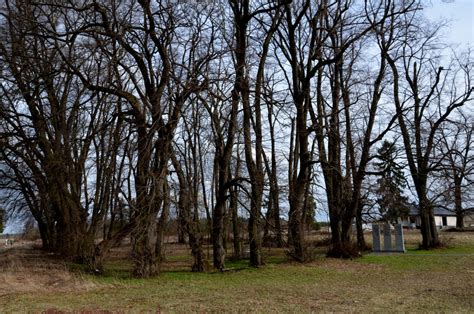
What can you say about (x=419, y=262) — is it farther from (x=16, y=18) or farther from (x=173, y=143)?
(x=16, y=18)

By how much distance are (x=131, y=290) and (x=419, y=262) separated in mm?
13052

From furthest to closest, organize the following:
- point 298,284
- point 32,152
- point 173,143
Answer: point 32,152 → point 173,143 → point 298,284

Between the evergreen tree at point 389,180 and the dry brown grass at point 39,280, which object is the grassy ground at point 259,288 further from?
the evergreen tree at point 389,180

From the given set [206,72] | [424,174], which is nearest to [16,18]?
[206,72]

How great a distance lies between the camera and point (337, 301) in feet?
38.5

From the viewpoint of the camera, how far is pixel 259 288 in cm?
1465

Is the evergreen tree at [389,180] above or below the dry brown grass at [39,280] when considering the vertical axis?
above

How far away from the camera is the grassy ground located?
1093cm

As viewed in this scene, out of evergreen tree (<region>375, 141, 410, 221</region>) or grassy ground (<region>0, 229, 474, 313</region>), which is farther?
evergreen tree (<region>375, 141, 410, 221</region>)

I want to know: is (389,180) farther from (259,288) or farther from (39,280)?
(39,280)

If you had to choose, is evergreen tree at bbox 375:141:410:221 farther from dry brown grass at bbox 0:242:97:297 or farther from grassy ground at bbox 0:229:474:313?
dry brown grass at bbox 0:242:97:297

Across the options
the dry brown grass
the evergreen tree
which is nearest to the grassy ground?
the dry brown grass

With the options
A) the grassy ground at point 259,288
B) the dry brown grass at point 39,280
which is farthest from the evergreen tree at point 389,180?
the dry brown grass at point 39,280

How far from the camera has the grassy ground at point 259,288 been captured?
10930 millimetres
